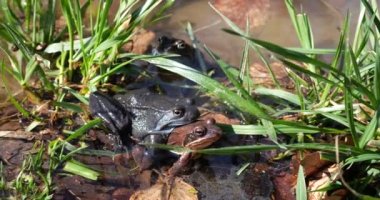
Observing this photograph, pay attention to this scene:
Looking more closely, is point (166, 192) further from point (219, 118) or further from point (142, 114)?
point (219, 118)

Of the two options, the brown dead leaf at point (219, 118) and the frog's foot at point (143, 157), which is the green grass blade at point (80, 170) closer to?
the frog's foot at point (143, 157)

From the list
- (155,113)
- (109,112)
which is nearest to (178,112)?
(155,113)


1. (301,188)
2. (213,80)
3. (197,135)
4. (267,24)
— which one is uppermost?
(213,80)

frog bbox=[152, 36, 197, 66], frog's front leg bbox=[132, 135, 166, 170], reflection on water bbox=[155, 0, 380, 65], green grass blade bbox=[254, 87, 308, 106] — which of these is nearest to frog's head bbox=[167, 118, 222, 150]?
frog's front leg bbox=[132, 135, 166, 170]

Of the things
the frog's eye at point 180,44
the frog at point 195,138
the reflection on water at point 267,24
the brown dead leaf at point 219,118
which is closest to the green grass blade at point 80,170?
the frog at point 195,138

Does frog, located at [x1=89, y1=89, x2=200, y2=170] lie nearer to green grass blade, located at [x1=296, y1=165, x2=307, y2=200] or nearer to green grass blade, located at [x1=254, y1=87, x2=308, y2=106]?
green grass blade, located at [x1=254, y1=87, x2=308, y2=106]

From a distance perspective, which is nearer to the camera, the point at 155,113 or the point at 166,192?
the point at 166,192

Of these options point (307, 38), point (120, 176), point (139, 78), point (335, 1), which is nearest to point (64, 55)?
point (139, 78)

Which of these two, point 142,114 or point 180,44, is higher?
point 180,44

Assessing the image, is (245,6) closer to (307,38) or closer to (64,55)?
(307,38)
